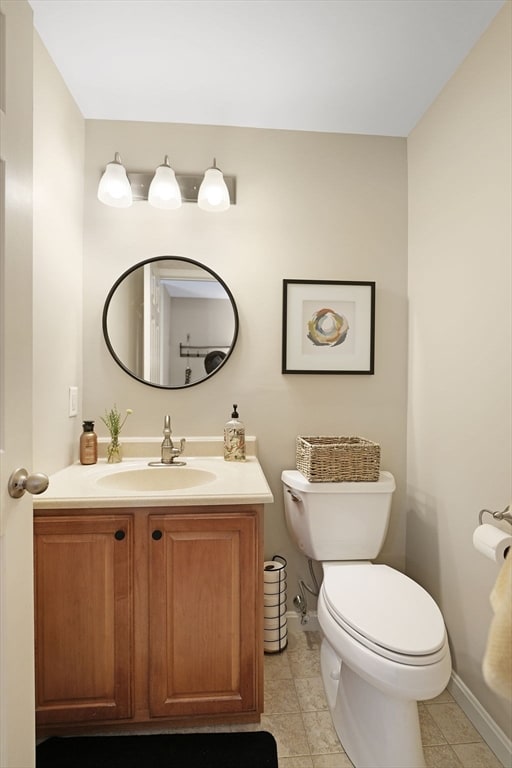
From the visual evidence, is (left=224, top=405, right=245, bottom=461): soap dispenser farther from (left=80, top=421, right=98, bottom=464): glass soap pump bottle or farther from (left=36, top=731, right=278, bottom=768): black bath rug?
(left=36, top=731, right=278, bottom=768): black bath rug

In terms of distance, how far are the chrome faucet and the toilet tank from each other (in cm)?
52

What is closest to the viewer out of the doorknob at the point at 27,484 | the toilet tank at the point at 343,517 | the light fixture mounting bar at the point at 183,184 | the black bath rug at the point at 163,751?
the doorknob at the point at 27,484

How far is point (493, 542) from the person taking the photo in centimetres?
129

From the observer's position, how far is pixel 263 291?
2.08 meters

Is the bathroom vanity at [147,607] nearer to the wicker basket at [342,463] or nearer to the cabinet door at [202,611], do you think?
the cabinet door at [202,611]

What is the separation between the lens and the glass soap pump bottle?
1860 mm

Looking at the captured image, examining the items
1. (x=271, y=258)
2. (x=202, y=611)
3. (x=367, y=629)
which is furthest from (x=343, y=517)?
(x=271, y=258)

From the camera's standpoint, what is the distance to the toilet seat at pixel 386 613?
1.21m

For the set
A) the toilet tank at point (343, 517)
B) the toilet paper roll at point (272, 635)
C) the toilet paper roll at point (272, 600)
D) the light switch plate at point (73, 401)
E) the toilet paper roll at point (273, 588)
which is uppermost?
the light switch plate at point (73, 401)

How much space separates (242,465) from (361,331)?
86 cm

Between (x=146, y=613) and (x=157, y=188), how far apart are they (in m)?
1.66

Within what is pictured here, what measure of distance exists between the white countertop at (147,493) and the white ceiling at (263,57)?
62.1 inches

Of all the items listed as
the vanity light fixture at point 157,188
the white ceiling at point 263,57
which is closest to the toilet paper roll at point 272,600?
the vanity light fixture at point 157,188

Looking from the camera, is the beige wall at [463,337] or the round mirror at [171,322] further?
the round mirror at [171,322]
